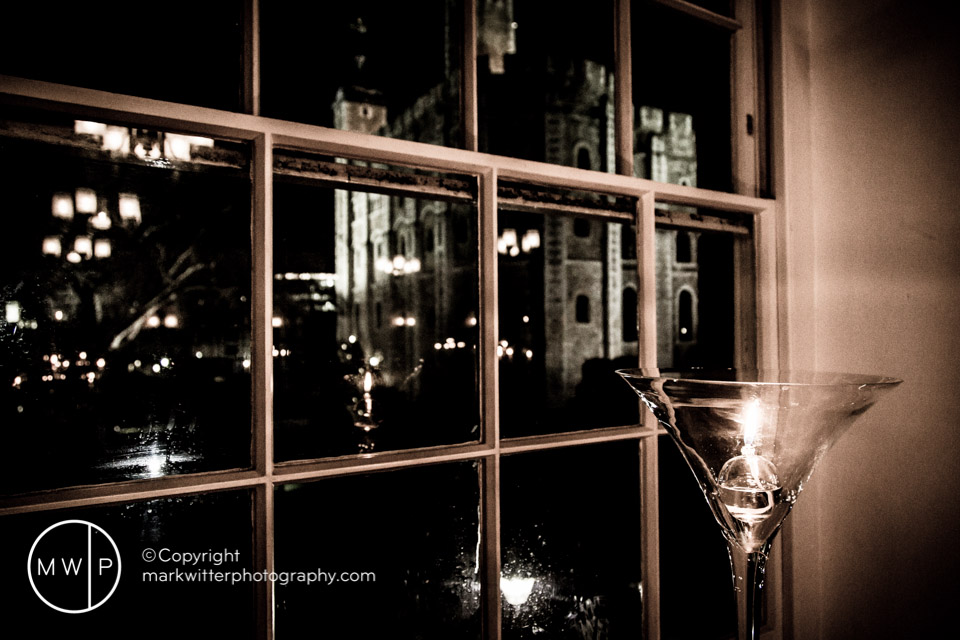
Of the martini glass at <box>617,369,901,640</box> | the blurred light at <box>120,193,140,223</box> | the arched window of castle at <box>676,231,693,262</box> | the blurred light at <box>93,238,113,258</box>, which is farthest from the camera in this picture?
the arched window of castle at <box>676,231,693,262</box>

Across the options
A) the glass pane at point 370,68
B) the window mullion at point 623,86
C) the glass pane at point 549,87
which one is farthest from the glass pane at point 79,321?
the glass pane at point 370,68

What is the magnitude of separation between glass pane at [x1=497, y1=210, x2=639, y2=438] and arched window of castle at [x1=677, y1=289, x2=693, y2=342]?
2405 mm

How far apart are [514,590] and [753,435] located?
0.91 meters

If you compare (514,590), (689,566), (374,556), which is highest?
(514,590)

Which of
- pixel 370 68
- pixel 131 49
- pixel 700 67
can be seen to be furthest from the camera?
pixel 370 68

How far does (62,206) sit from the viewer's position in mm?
1120

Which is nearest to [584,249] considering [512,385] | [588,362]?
[588,362]

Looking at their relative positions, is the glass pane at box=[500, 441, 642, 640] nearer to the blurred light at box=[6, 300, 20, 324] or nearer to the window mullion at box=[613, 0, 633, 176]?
the window mullion at box=[613, 0, 633, 176]

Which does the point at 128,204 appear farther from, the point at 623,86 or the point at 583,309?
the point at 583,309

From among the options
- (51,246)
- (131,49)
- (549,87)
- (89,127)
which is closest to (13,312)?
(51,246)

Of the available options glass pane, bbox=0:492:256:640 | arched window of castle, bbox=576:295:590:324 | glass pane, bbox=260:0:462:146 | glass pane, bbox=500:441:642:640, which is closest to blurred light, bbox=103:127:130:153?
glass pane, bbox=0:492:256:640

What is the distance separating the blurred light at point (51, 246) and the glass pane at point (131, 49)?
0.27m

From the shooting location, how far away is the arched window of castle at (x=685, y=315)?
26188 mm

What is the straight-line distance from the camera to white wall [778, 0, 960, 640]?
113 cm
